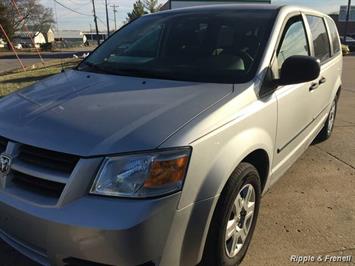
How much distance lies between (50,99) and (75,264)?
119 centimetres

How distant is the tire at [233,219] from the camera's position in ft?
8.38

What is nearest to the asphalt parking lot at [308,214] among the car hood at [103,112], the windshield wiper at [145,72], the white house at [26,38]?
the car hood at [103,112]

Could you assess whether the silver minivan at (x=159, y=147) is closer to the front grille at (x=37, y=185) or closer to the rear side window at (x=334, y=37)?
the front grille at (x=37, y=185)

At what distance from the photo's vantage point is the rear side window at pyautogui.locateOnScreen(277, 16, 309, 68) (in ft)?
11.5

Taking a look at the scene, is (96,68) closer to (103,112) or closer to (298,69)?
(103,112)

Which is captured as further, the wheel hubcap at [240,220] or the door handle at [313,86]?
the door handle at [313,86]

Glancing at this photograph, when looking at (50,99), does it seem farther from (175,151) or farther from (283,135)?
(283,135)

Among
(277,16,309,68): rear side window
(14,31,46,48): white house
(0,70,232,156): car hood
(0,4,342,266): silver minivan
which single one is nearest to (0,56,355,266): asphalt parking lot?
(0,4,342,266): silver minivan

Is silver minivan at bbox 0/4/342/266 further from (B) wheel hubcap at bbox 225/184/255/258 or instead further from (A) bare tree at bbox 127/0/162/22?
(A) bare tree at bbox 127/0/162/22

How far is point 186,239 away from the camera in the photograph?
7.66 feet

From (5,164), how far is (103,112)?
0.64 meters

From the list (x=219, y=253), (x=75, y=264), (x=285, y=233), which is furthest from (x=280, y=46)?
(x=75, y=264)

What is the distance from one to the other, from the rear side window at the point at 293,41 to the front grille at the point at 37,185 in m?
2.01

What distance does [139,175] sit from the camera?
7.39 ft
